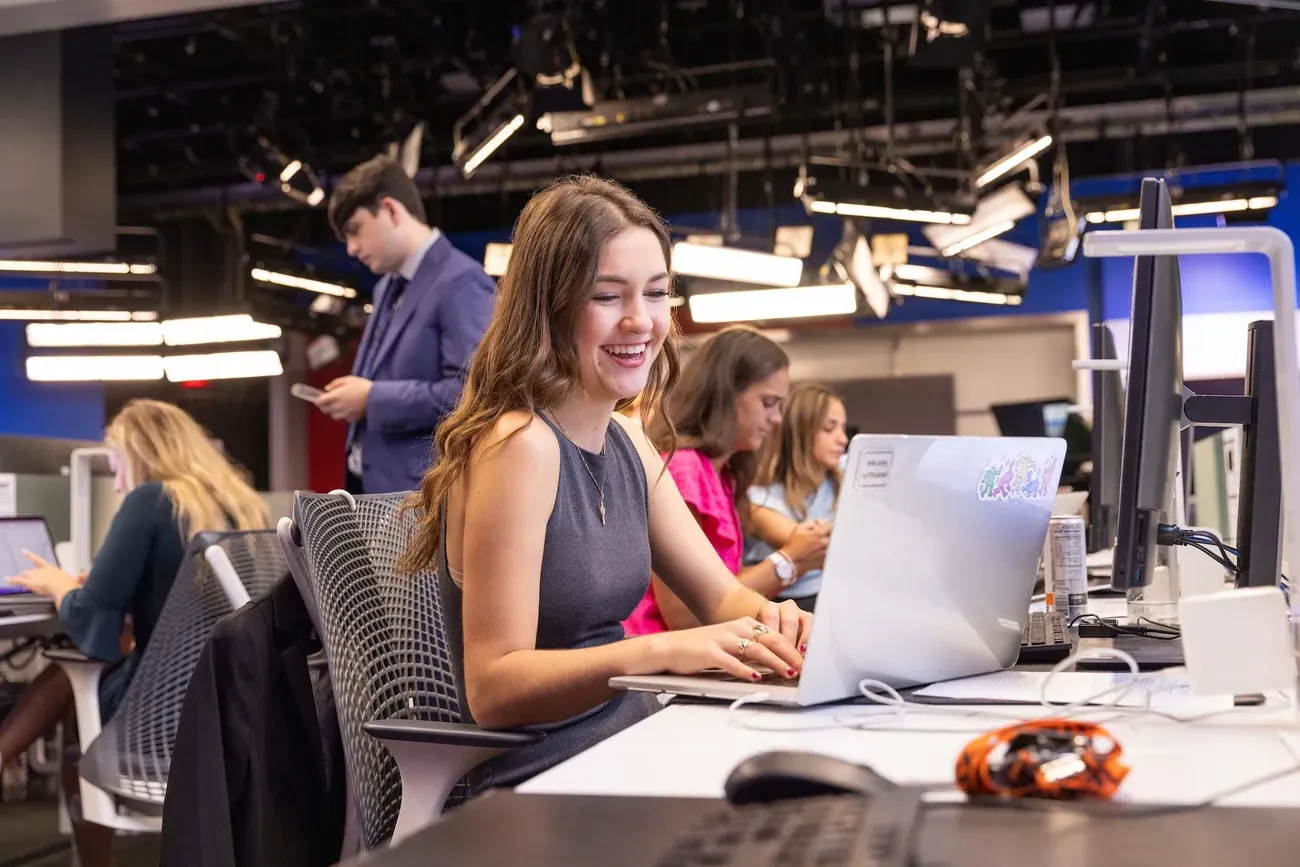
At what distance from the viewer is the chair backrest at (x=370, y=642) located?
1.61 m

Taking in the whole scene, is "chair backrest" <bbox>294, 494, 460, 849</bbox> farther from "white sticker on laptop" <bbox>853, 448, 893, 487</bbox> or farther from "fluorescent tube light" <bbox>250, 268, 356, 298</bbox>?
"fluorescent tube light" <bbox>250, 268, 356, 298</bbox>

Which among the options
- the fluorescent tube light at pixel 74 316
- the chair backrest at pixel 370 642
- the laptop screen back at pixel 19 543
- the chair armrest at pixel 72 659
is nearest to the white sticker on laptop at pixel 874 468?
the chair backrest at pixel 370 642

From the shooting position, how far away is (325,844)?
1748mm

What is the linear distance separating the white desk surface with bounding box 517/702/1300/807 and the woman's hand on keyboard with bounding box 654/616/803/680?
0.05 meters

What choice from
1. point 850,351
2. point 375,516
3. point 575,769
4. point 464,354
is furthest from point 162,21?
point 575,769

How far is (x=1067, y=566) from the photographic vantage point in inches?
75.7

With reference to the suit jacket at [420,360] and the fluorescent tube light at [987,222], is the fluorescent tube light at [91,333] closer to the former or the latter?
the fluorescent tube light at [987,222]

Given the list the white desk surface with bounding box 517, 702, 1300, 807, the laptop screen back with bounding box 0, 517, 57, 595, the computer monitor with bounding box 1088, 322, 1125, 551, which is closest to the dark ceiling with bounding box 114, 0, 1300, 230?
the laptop screen back with bounding box 0, 517, 57, 595

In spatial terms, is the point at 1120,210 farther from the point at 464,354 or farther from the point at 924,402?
the point at 464,354

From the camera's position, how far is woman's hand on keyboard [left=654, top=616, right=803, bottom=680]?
4.29 ft

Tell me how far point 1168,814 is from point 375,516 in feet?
3.95

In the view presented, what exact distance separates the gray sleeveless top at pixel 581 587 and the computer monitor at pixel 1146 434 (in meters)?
0.59

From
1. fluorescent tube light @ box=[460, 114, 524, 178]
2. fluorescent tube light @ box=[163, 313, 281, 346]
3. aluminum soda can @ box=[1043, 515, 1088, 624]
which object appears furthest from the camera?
fluorescent tube light @ box=[163, 313, 281, 346]

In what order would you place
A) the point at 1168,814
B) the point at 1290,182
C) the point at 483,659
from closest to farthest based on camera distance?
the point at 1168,814, the point at 483,659, the point at 1290,182
